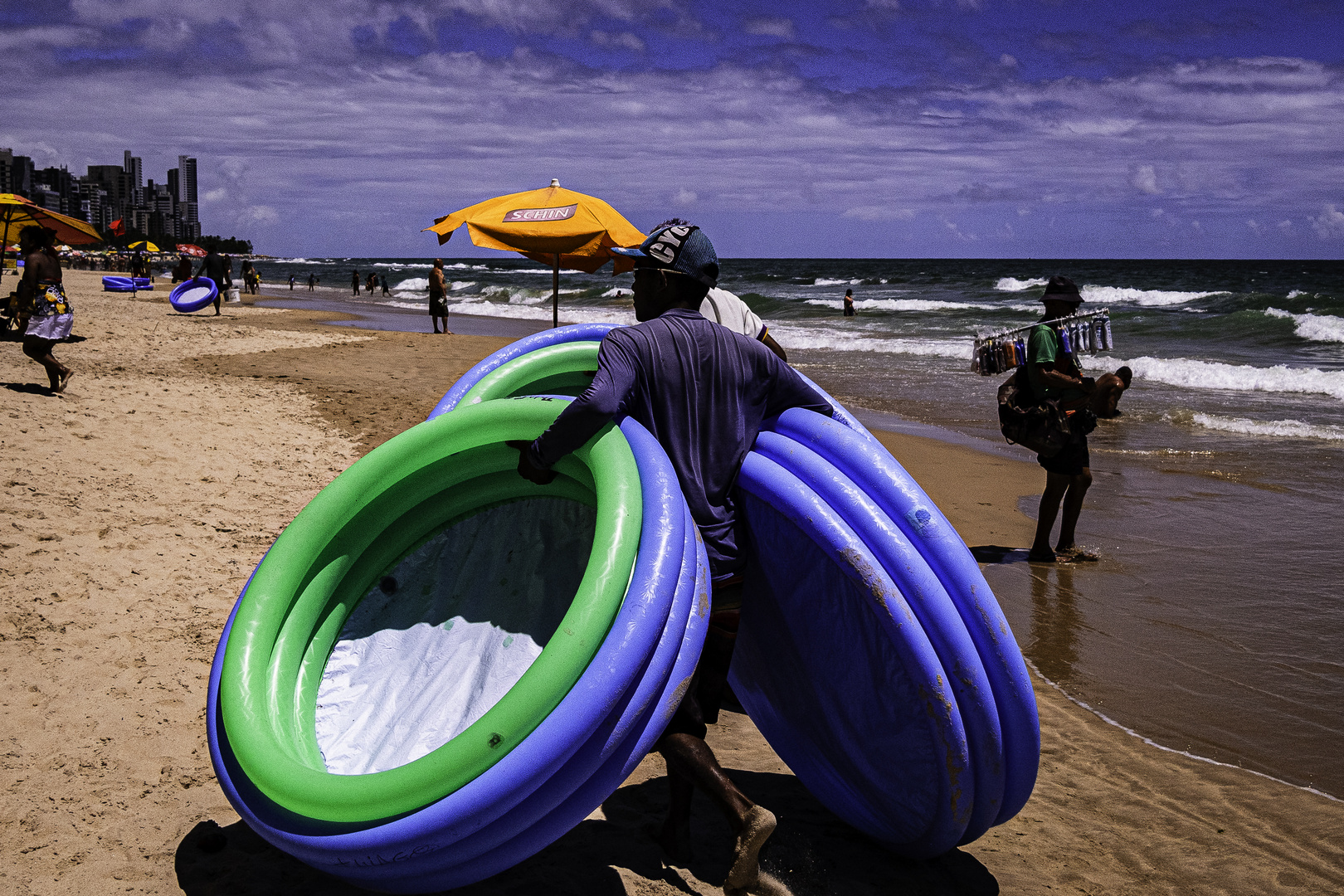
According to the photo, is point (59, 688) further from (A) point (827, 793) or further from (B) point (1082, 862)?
(B) point (1082, 862)

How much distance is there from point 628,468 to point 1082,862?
1920 mm

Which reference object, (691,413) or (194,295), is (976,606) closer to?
(691,413)

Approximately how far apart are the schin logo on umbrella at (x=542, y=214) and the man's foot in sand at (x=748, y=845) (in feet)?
21.7

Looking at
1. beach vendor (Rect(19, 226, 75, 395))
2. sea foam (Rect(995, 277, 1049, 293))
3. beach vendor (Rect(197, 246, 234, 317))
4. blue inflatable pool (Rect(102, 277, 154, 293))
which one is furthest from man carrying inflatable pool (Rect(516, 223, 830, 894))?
sea foam (Rect(995, 277, 1049, 293))

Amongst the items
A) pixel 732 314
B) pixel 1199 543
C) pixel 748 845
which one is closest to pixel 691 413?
pixel 748 845

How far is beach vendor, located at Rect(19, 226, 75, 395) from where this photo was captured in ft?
28.1

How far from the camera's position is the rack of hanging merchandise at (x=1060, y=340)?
5.81 metres

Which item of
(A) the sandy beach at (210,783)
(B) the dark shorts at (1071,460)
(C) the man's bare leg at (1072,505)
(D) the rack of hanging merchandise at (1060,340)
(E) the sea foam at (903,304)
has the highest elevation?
(E) the sea foam at (903,304)

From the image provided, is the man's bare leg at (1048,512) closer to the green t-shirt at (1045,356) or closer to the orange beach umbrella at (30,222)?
the green t-shirt at (1045,356)

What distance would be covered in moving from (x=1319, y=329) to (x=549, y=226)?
22368 millimetres

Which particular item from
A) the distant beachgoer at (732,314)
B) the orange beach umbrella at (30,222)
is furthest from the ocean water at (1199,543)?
the orange beach umbrella at (30,222)

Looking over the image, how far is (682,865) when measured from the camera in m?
2.89

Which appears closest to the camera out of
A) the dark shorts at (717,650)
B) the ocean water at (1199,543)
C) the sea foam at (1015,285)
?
the dark shorts at (717,650)

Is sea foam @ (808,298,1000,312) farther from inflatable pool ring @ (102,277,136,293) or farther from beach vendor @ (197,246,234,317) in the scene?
inflatable pool ring @ (102,277,136,293)
